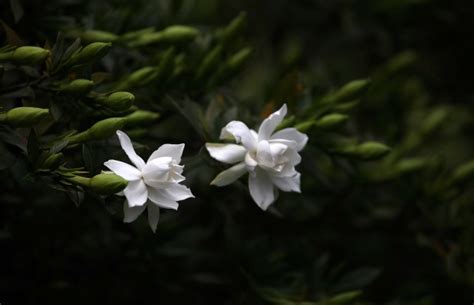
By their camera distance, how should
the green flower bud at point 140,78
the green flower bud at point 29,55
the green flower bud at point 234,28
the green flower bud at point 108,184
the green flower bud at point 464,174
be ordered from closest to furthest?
the green flower bud at point 108,184, the green flower bud at point 29,55, the green flower bud at point 140,78, the green flower bud at point 234,28, the green flower bud at point 464,174

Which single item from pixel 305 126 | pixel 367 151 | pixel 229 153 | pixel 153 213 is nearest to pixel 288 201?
pixel 367 151

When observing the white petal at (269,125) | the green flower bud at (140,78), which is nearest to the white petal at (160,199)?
the white petal at (269,125)

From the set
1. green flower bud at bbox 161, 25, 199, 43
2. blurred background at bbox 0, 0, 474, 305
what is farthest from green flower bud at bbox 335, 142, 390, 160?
green flower bud at bbox 161, 25, 199, 43

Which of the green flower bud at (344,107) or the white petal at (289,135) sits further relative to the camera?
the green flower bud at (344,107)

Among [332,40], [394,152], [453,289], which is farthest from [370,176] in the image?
[332,40]

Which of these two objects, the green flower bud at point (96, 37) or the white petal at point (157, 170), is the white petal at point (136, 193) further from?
the green flower bud at point (96, 37)

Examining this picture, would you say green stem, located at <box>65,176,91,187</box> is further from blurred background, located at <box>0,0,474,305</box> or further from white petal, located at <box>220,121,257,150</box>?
white petal, located at <box>220,121,257,150</box>

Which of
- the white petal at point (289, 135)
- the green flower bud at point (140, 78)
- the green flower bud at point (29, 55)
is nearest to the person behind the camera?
the green flower bud at point (29, 55)
